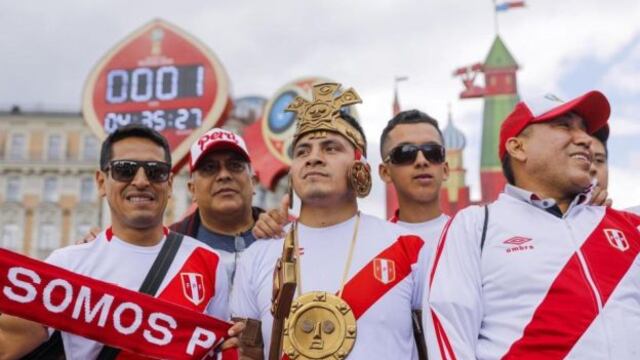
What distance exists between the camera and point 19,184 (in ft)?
165

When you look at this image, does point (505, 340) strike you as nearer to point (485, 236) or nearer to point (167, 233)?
point (485, 236)

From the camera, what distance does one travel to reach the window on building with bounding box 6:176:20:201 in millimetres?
50062

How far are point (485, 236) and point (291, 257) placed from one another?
0.81 metres

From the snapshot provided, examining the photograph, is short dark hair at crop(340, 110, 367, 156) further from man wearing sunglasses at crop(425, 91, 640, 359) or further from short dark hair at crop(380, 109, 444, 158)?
short dark hair at crop(380, 109, 444, 158)

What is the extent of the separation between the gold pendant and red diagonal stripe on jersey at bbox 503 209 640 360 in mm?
633

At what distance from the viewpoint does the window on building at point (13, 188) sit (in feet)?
164

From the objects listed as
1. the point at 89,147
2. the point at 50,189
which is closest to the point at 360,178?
the point at 89,147

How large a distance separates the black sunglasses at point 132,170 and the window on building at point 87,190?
49.2 metres

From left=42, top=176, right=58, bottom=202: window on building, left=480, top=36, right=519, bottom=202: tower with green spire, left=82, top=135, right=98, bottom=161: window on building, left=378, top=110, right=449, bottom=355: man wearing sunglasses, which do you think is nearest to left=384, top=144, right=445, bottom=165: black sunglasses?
left=378, top=110, right=449, bottom=355: man wearing sunglasses

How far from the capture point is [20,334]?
315 cm

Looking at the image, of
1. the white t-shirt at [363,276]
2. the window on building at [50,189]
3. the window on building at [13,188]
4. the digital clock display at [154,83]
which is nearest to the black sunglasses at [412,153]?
the white t-shirt at [363,276]

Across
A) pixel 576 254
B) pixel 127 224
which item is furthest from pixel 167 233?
pixel 576 254

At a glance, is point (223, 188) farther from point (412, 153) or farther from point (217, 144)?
point (412, 153)

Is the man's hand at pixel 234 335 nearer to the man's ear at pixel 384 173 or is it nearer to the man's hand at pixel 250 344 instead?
the man's hand at pixel 250 344
